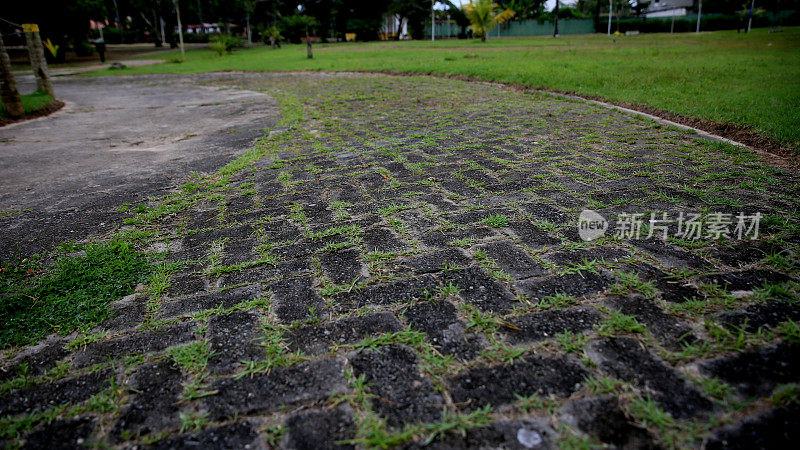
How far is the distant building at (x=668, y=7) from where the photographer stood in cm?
5388

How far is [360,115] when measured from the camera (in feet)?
21.6

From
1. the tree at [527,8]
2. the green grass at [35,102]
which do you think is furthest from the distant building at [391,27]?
the green grass at [35,102]

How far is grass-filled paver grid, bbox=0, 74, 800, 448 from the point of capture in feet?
4.65

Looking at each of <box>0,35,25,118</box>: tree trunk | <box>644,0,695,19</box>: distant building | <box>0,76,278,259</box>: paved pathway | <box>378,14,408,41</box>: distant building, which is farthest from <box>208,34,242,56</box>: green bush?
<box>644,0,695,19</box>: distant building

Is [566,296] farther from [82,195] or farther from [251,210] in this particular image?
[82,195]

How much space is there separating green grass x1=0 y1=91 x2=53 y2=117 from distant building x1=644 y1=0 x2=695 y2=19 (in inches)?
2385

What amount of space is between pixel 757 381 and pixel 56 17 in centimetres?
2557

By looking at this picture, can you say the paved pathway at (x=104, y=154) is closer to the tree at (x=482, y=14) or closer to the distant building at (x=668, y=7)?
the tree at (x=482, y=14)

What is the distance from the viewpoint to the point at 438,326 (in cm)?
186

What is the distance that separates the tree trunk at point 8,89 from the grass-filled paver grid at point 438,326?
6220 millimetres

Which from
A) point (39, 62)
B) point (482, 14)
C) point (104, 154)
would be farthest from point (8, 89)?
point (482, 14)

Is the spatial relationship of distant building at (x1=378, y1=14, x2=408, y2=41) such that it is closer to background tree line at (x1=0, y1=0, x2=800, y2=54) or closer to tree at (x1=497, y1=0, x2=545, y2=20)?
background tree line at (x1=0, y1=0, x2=800, y2=54)

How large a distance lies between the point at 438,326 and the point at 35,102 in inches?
391

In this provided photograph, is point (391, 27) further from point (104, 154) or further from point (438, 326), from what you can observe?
point (438, 326)
